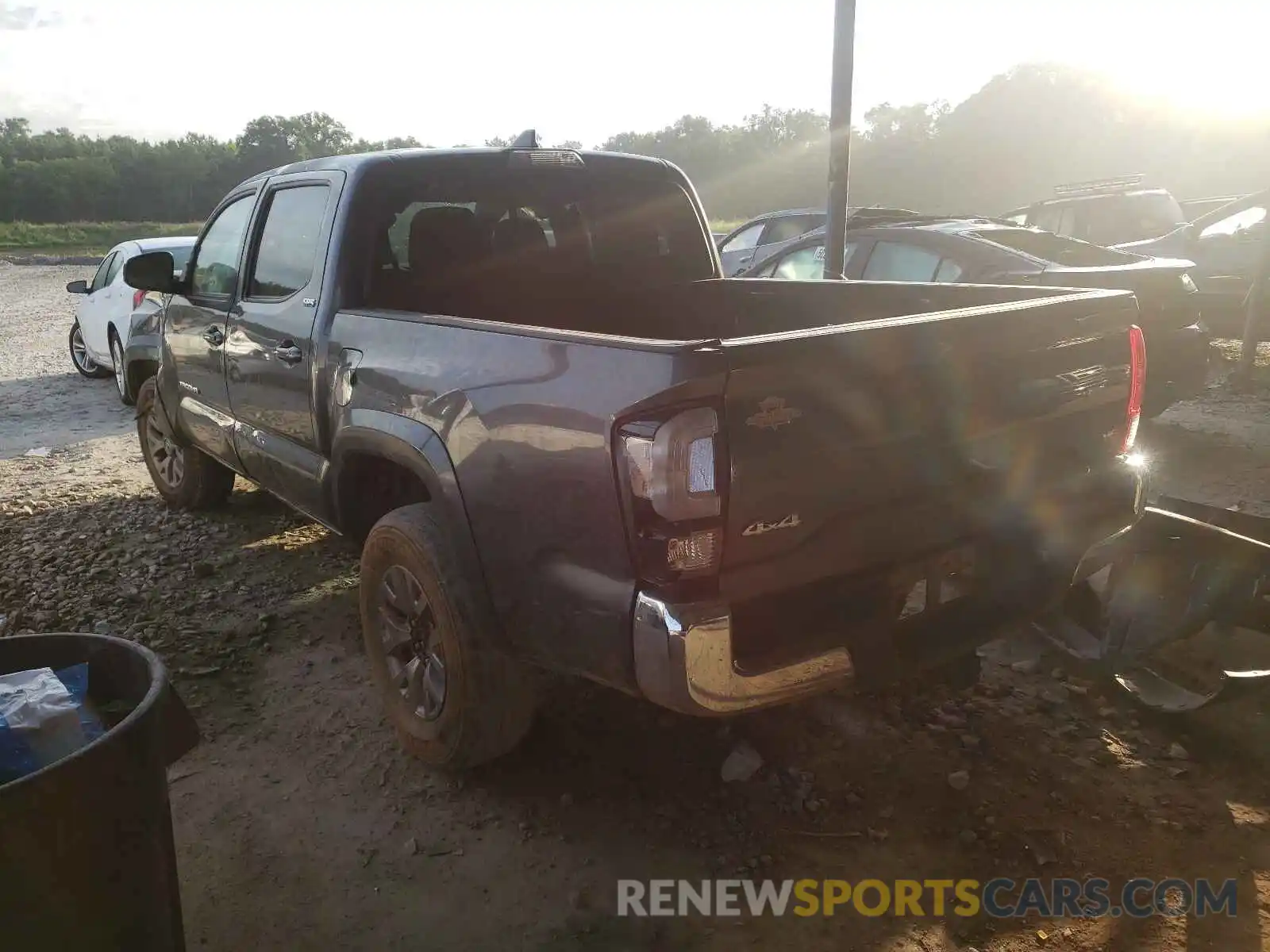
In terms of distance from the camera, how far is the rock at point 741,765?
309 centimetres

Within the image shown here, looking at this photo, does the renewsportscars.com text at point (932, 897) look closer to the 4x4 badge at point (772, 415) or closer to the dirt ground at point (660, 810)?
the dirt ground at point (660, 810)

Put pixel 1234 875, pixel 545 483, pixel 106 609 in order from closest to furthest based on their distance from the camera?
pixel 545 483 < pixel 1234 875 < pixel 106 609

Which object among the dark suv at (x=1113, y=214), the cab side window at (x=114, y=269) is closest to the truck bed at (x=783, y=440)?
the cab side window at (x=114, y=269)

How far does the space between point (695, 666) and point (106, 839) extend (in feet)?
3.90

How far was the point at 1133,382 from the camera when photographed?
300 cm

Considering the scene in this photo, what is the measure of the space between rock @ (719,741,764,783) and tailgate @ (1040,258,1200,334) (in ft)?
14.1

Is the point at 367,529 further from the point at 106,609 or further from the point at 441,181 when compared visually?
the point at 106,609

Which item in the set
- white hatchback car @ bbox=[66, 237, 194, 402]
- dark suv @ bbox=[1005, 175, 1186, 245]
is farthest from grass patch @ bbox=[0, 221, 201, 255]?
dark suv @ bbox=[1005, 175, 1186, 245]

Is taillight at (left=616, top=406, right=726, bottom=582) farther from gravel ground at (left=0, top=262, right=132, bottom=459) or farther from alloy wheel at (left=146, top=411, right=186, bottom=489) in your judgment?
gravel ground at (left=0, top=262, right=132, bottom=459)

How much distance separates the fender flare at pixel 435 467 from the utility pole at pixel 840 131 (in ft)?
15.2

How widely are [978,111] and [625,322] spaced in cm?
5081

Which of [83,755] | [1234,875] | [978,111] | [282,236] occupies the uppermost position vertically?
[978,111]

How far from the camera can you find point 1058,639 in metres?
3.68

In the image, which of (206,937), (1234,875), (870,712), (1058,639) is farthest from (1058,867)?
(206,937)
